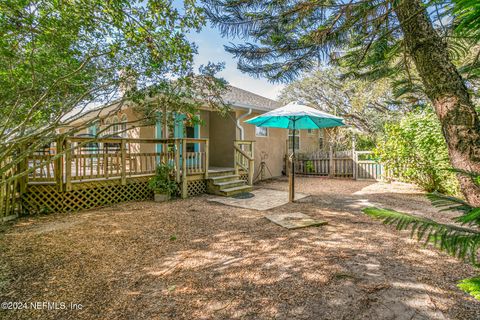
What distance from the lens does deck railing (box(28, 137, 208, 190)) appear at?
19.0ft

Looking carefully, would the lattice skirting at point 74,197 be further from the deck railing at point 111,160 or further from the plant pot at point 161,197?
the plant pot at point 161,197

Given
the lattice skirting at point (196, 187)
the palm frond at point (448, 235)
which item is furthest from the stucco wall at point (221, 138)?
the palm frond at point (448, 235)

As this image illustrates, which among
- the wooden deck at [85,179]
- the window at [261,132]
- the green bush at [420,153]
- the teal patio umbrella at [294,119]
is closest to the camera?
the wooden deck at [85,179]

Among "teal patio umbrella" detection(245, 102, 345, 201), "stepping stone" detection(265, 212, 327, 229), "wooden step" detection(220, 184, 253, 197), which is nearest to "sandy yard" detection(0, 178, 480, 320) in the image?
"stepping stone" detection(265, 212, 327, 229)

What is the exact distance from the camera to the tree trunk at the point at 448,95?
1785 mm

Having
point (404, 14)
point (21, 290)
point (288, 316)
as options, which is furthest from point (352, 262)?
point (21, 290)

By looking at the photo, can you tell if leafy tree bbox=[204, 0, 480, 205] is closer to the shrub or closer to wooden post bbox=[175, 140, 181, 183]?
wooden post bbox=[175, 140, 181, 183]

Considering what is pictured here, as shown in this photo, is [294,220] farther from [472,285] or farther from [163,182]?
[472,285]

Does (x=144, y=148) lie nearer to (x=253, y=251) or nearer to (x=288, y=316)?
(x=253, y=251)

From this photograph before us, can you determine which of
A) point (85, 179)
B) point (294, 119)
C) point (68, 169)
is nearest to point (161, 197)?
point (85, 179)

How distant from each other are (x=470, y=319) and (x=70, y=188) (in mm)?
7219

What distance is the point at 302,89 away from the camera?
67.1 ft

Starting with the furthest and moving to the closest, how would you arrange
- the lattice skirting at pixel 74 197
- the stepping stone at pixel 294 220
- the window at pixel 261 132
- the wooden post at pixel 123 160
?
the window at pixel 261 132, the wooden post at pixel 123 160, the lattice skirting at pixel 74 197, the stepping stone at pixel 294 220

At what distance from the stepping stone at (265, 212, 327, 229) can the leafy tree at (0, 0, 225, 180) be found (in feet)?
12.0
